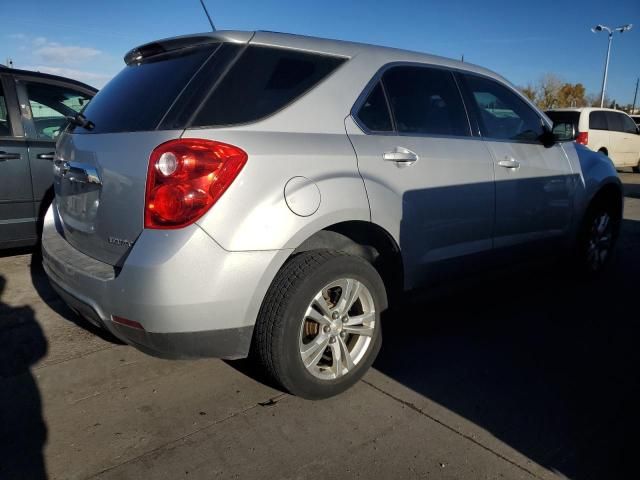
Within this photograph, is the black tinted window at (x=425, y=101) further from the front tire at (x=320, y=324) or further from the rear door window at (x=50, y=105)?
the rear door window at (x=50, y=105)

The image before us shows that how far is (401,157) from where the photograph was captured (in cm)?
281

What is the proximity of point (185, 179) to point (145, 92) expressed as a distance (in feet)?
2.35

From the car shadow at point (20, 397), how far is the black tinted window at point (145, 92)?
4.55ft

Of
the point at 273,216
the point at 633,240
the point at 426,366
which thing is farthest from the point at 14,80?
the point at 633,240

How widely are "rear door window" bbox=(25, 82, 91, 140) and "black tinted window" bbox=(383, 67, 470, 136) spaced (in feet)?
9.97

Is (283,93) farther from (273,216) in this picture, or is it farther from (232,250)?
(232,250)

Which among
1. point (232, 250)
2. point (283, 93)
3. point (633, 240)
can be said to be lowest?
point (633, 240)

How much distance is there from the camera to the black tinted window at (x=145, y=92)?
2.41 meters

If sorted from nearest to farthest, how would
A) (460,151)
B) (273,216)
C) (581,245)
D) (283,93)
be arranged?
(273,216)
(283,93)
(460,151)
(581,245)

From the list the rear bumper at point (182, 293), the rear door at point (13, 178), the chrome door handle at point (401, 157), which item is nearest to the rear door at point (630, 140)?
the chrome door handle at point (401, 157)

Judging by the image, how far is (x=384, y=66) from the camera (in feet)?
9.68

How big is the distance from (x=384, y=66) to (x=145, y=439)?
7.48 feet

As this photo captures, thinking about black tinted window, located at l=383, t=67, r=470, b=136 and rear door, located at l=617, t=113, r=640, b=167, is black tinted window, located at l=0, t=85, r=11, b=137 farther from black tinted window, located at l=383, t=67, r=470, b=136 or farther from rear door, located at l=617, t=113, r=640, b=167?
rear door, located at l=617, t=113, r=640, b=167

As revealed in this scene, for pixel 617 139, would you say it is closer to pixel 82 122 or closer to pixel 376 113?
pixel 376 113
